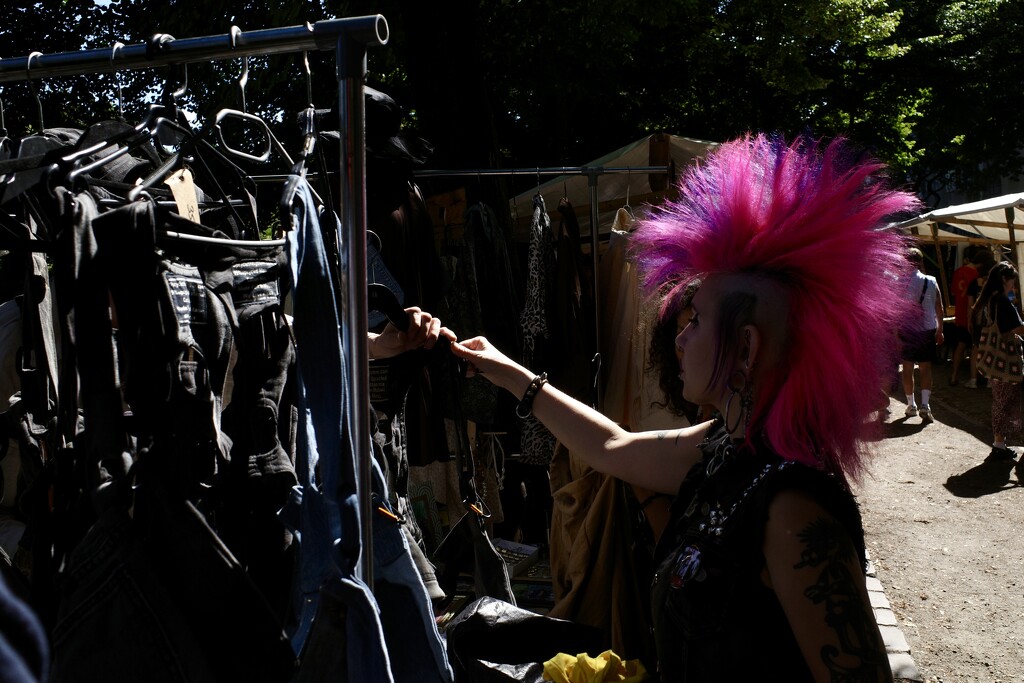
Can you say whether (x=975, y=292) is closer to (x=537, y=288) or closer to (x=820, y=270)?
(x=537, y=288)

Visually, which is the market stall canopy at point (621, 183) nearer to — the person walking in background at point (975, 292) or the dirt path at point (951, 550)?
the dirt path at point (951, 550)

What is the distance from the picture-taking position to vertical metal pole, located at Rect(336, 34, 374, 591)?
4.72 ft

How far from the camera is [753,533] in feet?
5.83

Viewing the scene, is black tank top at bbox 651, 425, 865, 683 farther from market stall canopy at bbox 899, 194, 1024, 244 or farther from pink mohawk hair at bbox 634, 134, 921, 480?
market stall canopy at bbox 899, 194, 1024, 244

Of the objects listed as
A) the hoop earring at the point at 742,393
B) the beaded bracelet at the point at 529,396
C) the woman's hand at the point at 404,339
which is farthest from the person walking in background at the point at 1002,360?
the woman's hand at the point at 404,339

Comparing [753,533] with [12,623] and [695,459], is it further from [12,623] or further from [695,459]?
[12,623]

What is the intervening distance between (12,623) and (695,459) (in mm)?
1886

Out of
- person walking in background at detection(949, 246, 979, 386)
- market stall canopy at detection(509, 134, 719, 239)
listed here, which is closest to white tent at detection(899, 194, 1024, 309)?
person walking in background at detection(949, 246, 979, 386)

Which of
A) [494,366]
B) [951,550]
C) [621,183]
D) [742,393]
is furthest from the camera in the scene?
[621,183]

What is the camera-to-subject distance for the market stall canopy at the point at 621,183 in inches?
220

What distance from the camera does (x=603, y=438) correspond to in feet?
8.28

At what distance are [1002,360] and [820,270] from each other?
824 cm

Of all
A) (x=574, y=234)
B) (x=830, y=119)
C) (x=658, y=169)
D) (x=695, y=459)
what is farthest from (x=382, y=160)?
(x=830, y=119)

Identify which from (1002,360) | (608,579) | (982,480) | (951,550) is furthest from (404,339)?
(1002,360)
